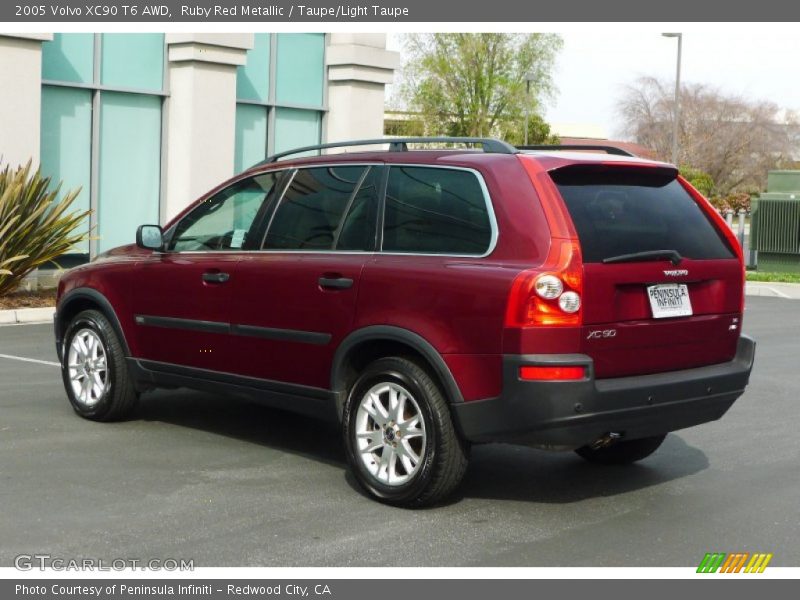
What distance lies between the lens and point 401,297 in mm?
6211

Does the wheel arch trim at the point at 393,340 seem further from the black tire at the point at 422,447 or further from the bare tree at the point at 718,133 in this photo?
the bare tree at the point at 718,133

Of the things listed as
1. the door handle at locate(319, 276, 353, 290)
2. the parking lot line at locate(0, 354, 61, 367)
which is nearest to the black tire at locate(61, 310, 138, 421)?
the door handle at locate(319, 276, 353, 290)

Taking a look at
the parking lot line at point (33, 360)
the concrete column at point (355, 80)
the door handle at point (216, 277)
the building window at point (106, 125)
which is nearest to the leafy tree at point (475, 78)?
the concrete column at point (355, 80)

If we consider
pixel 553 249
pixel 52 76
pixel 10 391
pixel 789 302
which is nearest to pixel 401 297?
pixel 553 249

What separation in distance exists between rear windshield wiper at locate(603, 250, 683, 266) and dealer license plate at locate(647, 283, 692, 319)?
13 cm

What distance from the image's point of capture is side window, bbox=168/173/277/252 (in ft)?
24.4

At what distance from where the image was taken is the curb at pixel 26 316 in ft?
47.0

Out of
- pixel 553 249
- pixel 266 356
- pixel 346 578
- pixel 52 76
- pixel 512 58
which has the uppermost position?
pixel 512 58

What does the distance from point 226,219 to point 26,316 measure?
7696 mm

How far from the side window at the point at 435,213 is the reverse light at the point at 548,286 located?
0.41 m

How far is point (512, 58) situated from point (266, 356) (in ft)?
203

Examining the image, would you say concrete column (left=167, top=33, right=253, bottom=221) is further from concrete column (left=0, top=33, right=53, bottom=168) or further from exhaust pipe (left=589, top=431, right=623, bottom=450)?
exhaust pipe (left=589, top=431, right=623, bottom=450)

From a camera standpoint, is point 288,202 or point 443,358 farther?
point 288,202
